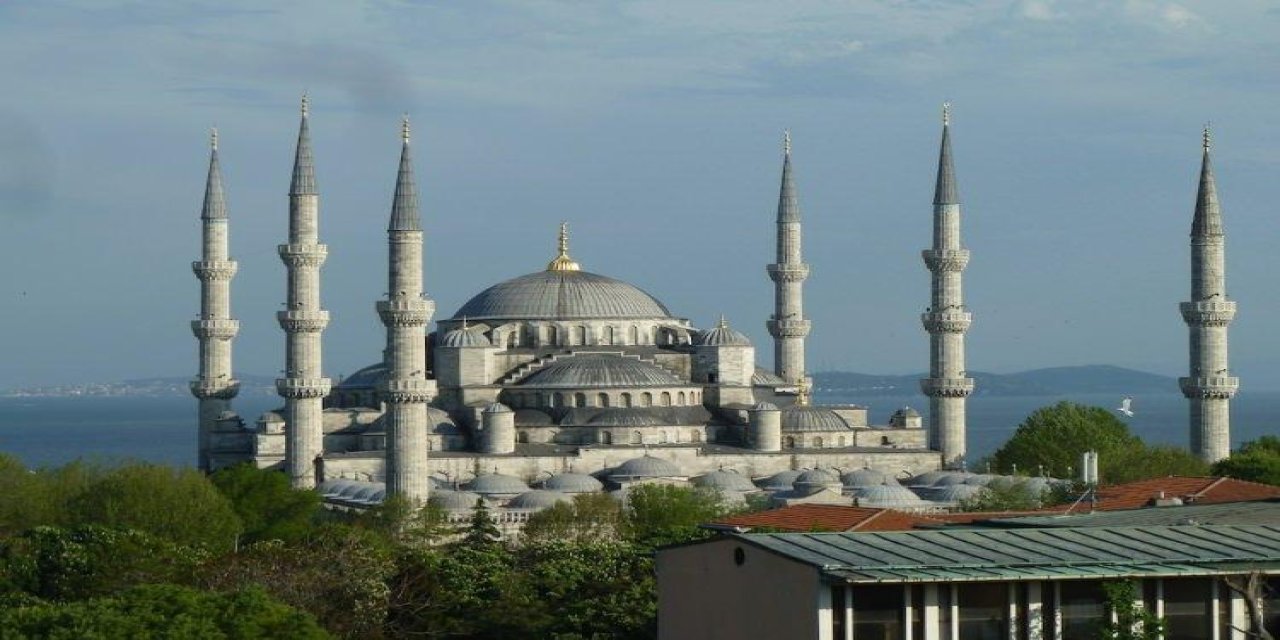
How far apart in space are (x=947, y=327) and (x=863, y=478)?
5802mm

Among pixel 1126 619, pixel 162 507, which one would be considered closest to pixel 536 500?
pixel 162 507

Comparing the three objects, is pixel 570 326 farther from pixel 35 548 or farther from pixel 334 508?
pixel 35 548

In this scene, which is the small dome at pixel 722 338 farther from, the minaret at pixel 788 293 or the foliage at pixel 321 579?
the foliage at pixel 321 579

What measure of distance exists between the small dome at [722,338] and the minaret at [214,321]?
11772 millimetres

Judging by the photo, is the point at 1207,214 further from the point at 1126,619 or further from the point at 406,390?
the point at 1126,619

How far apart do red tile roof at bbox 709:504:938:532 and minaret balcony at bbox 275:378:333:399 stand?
70.3ft

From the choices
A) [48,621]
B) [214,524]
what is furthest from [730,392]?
[48,621]

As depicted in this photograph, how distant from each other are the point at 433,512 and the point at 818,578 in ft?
93.8

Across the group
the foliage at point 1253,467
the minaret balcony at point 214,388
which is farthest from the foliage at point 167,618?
the minaret balcony at point 214,388

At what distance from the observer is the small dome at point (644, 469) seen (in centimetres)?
5950

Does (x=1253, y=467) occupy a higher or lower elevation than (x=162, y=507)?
higher

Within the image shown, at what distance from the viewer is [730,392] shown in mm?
66438

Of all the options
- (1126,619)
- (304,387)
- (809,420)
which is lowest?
(1126,619)

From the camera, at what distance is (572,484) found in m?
58.2
